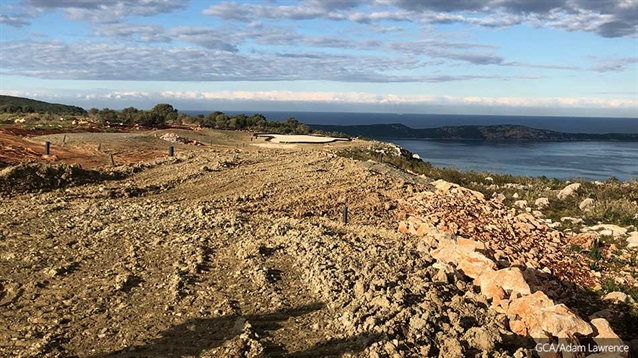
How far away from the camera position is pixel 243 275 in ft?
20.7

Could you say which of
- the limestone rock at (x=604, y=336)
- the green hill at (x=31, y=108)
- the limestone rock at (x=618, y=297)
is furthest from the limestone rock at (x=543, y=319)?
the green hill at (x=31, y=108)


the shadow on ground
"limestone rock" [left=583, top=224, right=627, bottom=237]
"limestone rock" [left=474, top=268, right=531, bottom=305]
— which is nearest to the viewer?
the shadow on ground

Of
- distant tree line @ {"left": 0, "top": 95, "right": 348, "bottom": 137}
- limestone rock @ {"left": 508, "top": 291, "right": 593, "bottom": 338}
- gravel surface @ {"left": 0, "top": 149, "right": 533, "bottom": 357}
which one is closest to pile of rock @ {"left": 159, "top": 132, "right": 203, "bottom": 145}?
distant tree line @ {"left": 0, "top": 95, "right": 348, "bottom": 137}

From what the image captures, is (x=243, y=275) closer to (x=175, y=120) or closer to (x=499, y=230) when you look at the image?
(x=499, y=230)

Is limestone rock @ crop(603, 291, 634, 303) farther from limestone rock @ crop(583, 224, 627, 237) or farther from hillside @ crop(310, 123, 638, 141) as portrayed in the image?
hillside @ crop(310, 123, 638, 141)

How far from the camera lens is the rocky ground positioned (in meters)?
4.64

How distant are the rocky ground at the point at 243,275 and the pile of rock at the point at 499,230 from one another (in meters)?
0.05

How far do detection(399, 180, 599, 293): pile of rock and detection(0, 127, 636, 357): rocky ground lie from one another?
0.16 feet

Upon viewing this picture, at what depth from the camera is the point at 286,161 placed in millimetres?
18328

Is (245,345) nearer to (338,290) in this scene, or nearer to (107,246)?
(338,290)

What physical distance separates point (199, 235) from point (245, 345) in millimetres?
3698

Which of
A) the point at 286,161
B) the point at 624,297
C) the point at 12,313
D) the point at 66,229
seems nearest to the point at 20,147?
the point at 286,161

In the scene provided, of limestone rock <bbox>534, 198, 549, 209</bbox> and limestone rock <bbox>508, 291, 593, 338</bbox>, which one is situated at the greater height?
limestone rock <bbox>508, 291, 593, 338</bbox>

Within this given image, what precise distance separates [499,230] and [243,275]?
18.3 ft
